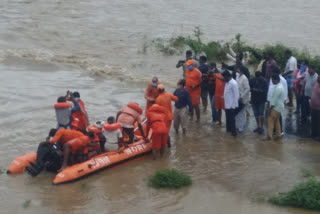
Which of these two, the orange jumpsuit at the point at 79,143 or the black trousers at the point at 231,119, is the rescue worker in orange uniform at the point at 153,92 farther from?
the orange jumpsuit at the point at 79,143

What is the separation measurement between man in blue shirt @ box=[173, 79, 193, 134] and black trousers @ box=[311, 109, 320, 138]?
102 inches

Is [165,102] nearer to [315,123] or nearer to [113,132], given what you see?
[113,132]

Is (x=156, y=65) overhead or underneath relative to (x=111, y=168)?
overhead

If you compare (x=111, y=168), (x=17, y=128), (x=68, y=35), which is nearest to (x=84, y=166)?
(x=111, y=168)

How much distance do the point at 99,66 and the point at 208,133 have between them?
772 centimetres

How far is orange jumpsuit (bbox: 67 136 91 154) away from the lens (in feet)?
33.7

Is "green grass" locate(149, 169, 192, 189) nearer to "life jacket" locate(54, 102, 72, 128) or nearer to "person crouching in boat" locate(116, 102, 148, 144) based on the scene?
"person crouching in boat" locate(116, 102, 148, 144)

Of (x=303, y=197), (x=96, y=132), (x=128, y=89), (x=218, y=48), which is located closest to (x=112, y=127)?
(x=96, y=132)

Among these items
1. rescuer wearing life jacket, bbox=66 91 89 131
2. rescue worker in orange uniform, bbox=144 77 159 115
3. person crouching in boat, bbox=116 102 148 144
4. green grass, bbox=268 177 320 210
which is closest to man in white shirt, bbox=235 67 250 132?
rescue worker in orange uniform, bbox=144 77 159 115

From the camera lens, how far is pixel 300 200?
8.69 m

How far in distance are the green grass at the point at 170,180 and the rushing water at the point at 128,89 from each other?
0.15 metres

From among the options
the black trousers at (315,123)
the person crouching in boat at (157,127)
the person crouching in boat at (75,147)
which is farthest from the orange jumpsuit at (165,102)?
the black trousers at (315,123)

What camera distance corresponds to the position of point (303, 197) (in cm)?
870

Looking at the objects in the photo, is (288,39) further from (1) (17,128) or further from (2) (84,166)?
(2) (84,166)
